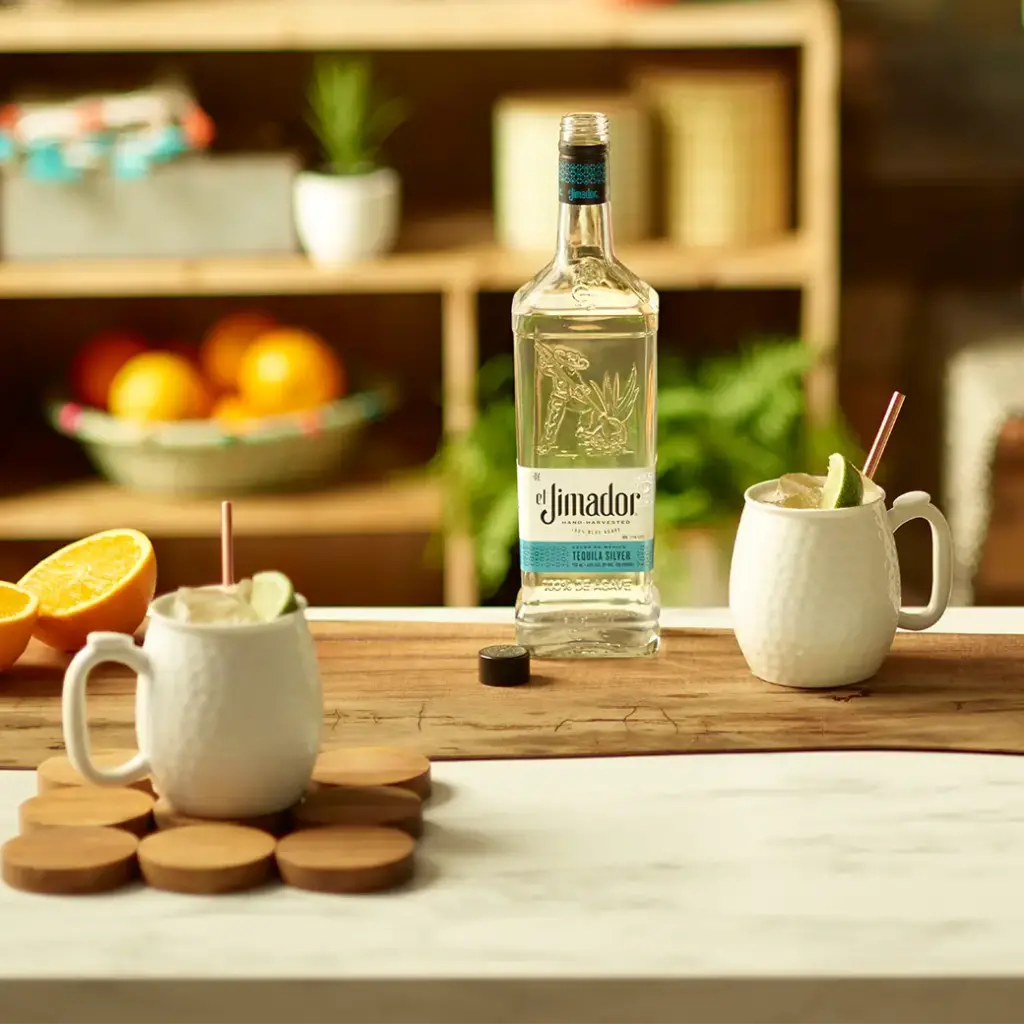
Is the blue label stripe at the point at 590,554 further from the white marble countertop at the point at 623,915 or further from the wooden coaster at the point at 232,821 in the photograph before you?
the wooden coaster at the point at 232,821

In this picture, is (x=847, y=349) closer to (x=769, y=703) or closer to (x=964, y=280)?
(x=964, y=280)

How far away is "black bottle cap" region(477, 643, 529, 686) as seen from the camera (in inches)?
46.9

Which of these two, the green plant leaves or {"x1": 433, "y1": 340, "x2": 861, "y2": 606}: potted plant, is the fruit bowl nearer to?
{"x1": 433, "y1": 340, "x2": 861, "y2": 606}: potted plant

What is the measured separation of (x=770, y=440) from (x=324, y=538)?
82 cm

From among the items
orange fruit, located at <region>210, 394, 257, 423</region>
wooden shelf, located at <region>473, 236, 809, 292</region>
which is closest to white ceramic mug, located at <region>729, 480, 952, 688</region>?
wooden shelf, located at <region>473, 236, 809, 292</region>

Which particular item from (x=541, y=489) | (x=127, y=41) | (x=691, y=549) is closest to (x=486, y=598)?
(x=691, y=549)

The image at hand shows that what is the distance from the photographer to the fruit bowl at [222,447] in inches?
95.5

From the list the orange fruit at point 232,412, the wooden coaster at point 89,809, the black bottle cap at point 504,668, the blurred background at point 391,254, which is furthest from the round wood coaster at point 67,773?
the orange fruit at point 232,412

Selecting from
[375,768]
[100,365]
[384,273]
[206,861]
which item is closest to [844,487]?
[375,768]

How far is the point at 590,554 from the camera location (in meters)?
1.22

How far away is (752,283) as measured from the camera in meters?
2.45

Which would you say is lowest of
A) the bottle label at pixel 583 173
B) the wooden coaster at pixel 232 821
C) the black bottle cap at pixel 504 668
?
the wooden coaster at pixel 232 821

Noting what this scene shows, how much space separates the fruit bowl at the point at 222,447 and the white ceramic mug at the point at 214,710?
4.91 ft

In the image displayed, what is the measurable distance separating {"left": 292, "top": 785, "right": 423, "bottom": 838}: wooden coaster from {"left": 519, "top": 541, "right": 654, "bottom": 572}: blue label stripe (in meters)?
0.28
